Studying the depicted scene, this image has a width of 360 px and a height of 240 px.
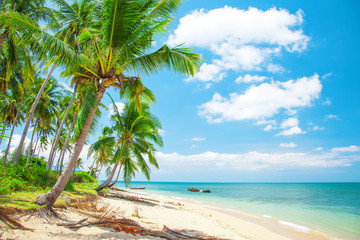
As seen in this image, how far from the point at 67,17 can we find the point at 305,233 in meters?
15.1

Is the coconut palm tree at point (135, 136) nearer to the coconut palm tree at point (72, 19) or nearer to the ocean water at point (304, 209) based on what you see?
the coconut palm tree at point (72, 19)

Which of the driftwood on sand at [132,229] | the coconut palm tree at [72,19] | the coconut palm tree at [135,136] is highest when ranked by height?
the coconut palm tree at [72,19]

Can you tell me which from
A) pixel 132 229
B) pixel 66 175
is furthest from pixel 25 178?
pixel 132 229

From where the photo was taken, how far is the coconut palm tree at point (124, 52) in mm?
5789

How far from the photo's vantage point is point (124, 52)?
21.2 feet

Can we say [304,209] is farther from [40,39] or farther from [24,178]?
[40,39]

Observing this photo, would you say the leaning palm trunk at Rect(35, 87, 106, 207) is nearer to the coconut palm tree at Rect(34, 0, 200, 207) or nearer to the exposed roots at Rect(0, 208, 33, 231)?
the coconut palm tree at Rect(34, 0, 200, 207)

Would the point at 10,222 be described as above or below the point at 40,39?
below

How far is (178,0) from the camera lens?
6027 millimetres

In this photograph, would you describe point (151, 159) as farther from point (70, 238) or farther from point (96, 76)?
point (70, 238)

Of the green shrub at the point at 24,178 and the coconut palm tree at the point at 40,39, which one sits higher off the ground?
the coconut palm tree at the point at 40,39

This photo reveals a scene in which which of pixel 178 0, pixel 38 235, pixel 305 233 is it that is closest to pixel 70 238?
pixel 38 235

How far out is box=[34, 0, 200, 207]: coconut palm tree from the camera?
5789mm

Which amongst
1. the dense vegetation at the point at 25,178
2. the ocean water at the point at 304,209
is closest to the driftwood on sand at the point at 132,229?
the dense vegetation at the point at 25,178
